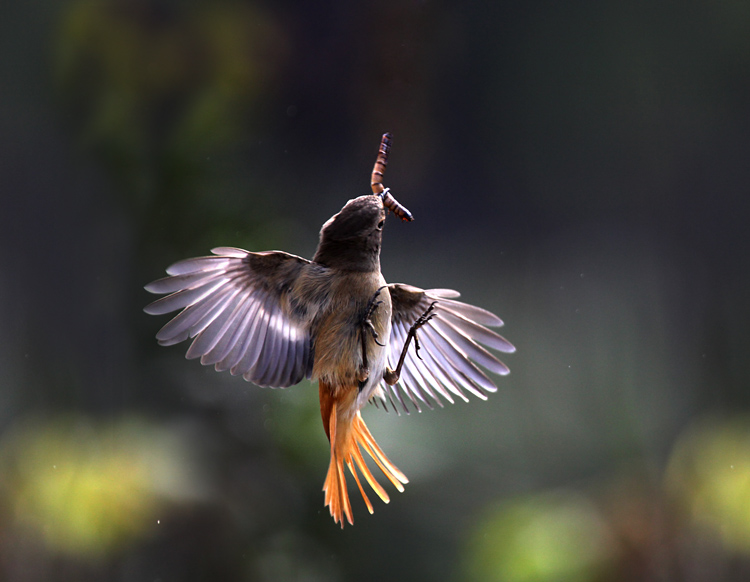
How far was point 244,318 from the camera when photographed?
0.80 meters

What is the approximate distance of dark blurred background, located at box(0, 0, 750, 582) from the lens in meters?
1.29

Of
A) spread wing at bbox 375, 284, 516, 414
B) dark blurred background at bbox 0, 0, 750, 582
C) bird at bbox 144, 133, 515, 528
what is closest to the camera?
bird at bbox 144, 133, 515, 528

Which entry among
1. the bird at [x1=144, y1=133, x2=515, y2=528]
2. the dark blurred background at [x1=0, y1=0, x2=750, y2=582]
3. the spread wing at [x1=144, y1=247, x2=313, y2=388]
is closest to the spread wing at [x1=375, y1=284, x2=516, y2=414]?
the bird at [x1=144, y1=133, x2=515, y2=528]

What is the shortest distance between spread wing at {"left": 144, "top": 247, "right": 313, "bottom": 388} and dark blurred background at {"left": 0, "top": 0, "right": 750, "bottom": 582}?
419mm

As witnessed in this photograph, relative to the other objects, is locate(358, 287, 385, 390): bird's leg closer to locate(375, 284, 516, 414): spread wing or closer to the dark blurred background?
locate(375, 284, 516, 414): spread wing

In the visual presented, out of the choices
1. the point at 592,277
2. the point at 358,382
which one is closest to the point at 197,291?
the point at 358,382

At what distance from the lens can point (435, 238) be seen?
4.62 ft

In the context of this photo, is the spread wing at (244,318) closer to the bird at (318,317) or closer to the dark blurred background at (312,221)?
the bird at (318,317)

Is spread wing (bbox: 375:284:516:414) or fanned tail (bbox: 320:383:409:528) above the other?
spread wing (bbox: 375:284:516:414)

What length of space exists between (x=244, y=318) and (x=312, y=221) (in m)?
0.52

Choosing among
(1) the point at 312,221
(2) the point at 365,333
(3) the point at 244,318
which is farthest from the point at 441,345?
(1) the point at 312,221

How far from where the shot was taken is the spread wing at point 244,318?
29.7 inches

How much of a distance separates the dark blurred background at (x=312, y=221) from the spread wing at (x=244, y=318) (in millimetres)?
419

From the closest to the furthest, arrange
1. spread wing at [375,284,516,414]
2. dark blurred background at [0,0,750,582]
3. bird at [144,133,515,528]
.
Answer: bird at [144,133,515,528] < spread wing at [375,284,516,414] < dark blurred background at [0,0,750,582]
